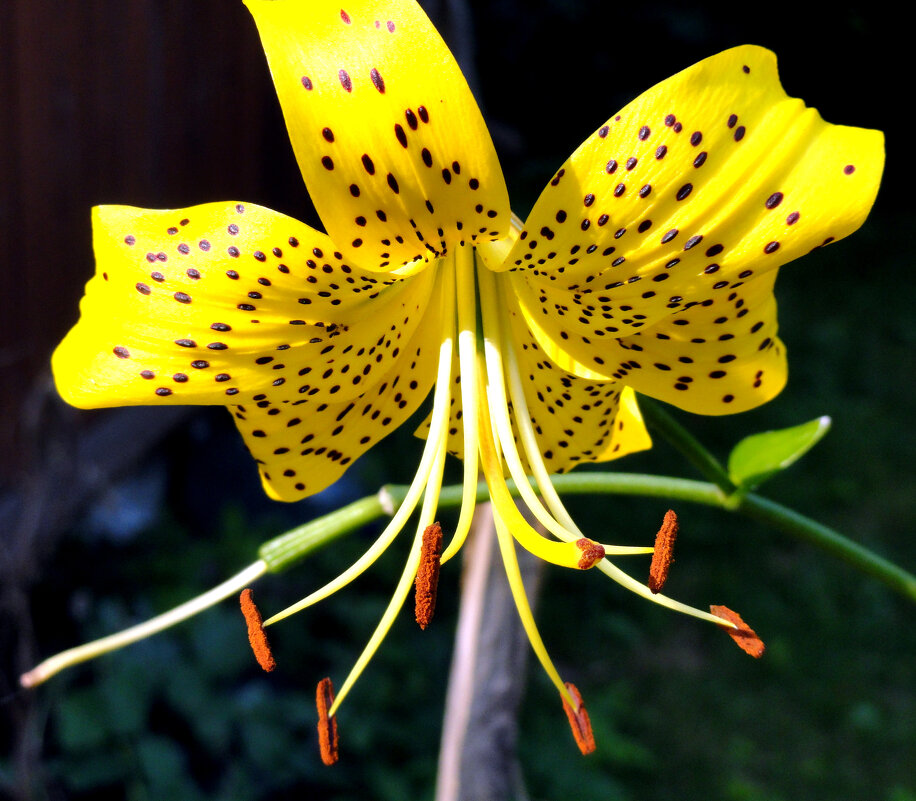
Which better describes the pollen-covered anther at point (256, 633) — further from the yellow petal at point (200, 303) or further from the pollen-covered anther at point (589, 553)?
the pollen-covered anther at point (589, 553)

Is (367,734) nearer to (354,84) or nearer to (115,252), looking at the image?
(115,252)

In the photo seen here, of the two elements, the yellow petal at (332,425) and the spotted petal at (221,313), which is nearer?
the spotted petal at (221,313)

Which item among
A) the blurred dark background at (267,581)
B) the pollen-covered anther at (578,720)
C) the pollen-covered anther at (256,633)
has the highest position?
the pollen-covered anther at (256,633)

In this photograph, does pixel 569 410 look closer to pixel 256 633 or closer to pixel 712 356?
pixel 712 356

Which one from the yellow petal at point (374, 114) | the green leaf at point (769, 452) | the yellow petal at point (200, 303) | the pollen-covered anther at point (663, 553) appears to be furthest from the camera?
the green leaf at point (769, 452)

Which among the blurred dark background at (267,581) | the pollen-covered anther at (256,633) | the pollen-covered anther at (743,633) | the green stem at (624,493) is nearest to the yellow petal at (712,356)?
the green stem at (624,493)

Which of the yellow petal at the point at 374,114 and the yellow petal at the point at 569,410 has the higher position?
the yellow petal at the point at 374,114

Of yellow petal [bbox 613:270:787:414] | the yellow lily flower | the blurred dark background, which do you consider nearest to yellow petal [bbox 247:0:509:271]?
the yellow lily flower

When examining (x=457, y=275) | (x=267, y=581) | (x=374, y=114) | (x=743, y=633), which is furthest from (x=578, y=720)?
(x=267, y=581)
